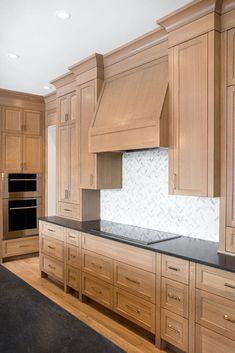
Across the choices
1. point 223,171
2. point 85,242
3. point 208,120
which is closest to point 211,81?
point 208,120

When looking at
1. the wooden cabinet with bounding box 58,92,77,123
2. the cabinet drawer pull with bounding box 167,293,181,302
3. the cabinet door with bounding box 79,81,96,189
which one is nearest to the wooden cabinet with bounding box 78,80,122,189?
the cabinet door with bounding box 79,81,96,189

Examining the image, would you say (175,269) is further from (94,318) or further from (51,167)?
(51,167)

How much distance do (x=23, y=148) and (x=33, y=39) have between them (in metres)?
2.38

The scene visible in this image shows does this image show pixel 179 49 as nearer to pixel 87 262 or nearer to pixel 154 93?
pixel 154 93

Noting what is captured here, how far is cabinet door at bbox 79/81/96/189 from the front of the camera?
361 centimetres

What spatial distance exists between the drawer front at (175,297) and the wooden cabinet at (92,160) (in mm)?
1536

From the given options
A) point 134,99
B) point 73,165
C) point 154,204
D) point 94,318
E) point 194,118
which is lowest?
point 94,318

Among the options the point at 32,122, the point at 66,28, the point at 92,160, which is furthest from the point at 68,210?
the point at 66,28

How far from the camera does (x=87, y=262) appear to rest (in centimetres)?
330

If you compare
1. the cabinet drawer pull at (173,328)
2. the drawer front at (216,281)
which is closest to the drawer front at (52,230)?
the cabinet drawer pull at (173,328)

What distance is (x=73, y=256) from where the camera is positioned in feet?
11.6

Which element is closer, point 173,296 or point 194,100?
point 173,296

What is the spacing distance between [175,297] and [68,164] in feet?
7.71

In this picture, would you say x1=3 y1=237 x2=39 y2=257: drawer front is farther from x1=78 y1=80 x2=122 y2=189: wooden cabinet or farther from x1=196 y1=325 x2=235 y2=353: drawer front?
x1=196 y1=325 x2=235 y2=353: drawer front
